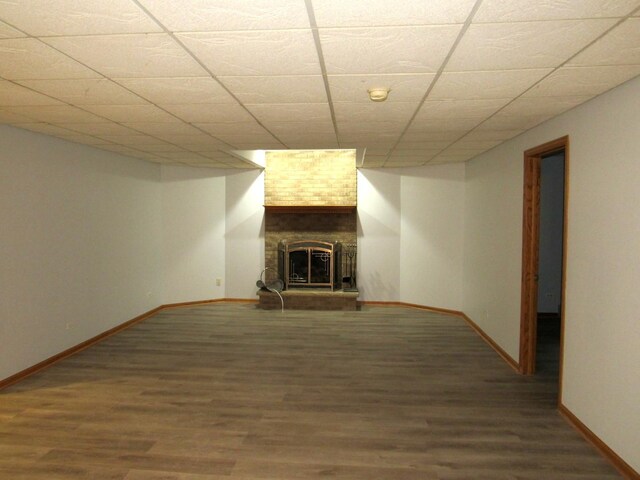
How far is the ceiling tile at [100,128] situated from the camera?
12.3 feet

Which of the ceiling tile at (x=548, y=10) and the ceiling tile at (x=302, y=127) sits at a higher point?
the ceiling tile at (x=302, y=127)

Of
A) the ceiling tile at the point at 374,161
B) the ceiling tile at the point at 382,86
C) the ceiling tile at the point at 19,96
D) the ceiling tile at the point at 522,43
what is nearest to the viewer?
the ceiling tile at the point at 522,43

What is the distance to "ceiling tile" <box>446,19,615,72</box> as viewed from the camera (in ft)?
5.84

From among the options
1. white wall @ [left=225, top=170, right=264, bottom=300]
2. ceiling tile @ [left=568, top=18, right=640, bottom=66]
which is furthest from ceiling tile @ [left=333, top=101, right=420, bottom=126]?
white wall @ [left=225, top=170, right=264, bottom=300]

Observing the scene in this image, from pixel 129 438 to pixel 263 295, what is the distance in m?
4.18

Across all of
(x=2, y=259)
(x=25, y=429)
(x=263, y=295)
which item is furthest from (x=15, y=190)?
(x=263, y=295)

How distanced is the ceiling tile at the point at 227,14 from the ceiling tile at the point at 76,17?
0.10m

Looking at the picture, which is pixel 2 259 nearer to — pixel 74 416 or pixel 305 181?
pixel 74 416

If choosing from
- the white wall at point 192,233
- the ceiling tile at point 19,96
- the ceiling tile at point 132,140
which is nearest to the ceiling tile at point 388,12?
the ceiling tile at point 19,96

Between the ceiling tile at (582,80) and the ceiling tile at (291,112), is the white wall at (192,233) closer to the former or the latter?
the ceiling tile at (291,112)

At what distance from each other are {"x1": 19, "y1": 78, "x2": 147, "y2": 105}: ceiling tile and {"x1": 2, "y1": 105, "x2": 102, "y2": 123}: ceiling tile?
0.26 m

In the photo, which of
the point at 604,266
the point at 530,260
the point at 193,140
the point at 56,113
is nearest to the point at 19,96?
the point at 56,113

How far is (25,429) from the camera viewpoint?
310 centimetres

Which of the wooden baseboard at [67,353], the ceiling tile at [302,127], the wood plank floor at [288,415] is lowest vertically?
the wood plank floor at [288,415]
